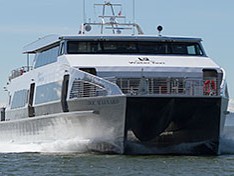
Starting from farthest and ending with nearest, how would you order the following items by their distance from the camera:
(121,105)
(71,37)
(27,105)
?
1. (27,105)
2. (71,37)
3. (121,105)

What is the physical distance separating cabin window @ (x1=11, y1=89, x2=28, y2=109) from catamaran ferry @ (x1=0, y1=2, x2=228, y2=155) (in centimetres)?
271

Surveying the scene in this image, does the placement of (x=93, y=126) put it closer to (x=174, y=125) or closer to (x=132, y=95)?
(x=132, y=95)

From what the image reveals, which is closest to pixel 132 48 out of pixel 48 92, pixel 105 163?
pixel 48 92

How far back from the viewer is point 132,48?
2845 centimetres

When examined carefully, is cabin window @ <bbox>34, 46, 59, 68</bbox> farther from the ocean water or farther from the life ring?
the life ring

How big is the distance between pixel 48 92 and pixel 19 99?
5325 millimetres

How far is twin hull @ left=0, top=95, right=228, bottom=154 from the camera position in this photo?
81.6 ft

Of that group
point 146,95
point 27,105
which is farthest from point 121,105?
point 27,105

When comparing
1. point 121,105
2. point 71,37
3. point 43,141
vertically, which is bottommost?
point 43,141

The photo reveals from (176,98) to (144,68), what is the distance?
6.98 ft

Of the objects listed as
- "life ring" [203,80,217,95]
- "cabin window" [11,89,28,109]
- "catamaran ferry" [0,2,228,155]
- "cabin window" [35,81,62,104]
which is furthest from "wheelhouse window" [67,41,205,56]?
"cabin window" [11,89,28,109]

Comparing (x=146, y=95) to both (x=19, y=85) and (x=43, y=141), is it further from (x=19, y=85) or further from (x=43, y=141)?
(x=19, y=85)

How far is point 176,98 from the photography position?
984 inches

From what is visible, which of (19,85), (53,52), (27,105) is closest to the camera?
(53,52)
